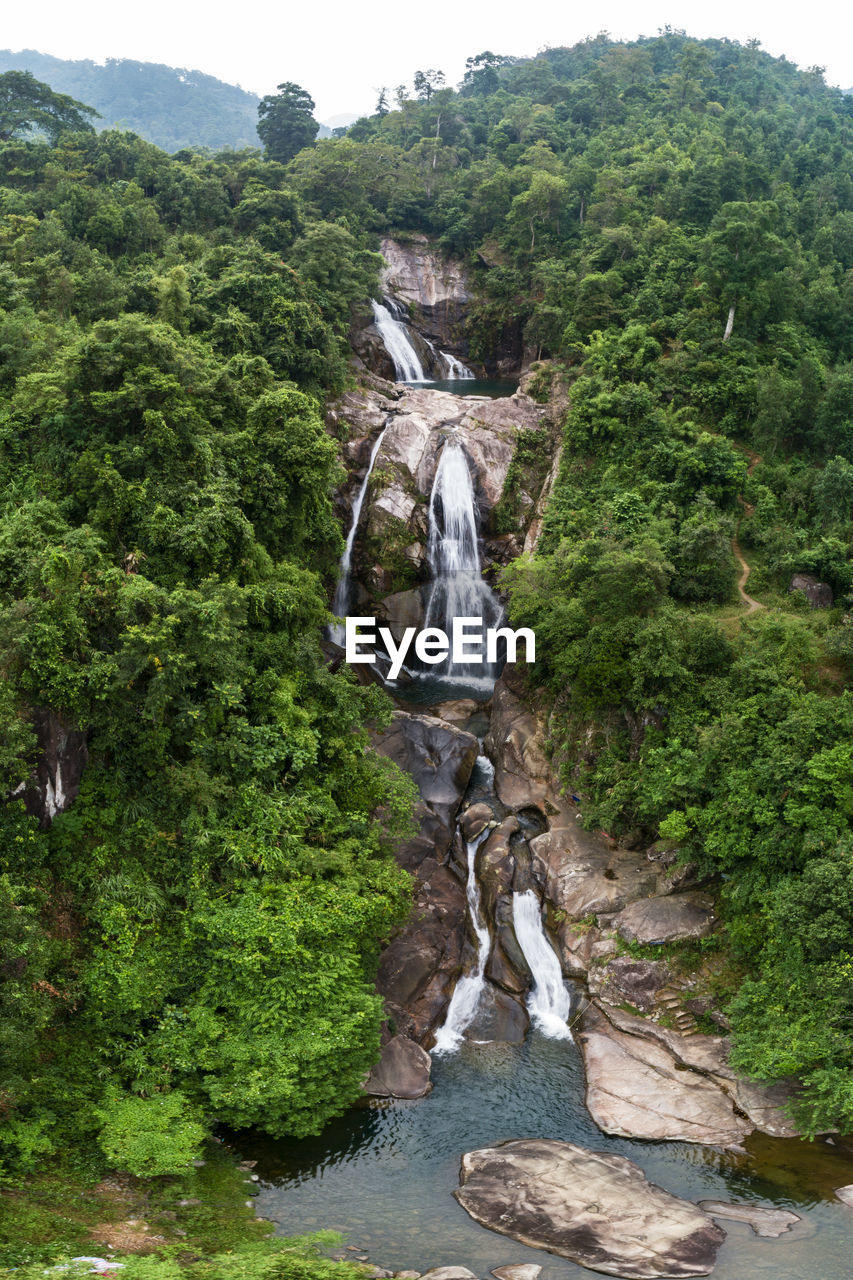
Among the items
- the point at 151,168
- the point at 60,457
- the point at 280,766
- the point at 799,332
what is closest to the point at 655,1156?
the point at 280,766

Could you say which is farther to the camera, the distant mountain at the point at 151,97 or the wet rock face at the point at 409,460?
the distant mountain at the point at 151,97

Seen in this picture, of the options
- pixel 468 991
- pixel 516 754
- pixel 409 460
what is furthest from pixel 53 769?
pixel 409 460

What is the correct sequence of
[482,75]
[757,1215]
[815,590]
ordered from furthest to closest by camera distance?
[482,75]
[815,590]
[757,1215]

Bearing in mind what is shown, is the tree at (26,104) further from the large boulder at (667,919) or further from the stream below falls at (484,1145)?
the stream below falls at (484,1145)

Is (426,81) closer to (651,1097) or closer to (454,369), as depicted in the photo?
(454,369)

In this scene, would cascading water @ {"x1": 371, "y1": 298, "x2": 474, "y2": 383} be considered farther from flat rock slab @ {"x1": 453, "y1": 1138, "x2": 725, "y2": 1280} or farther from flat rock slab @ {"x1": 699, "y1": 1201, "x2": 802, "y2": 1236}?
flat rock slab @ {"x1": 699, "y1": 1201, "x2": 802, "y2": 1236}

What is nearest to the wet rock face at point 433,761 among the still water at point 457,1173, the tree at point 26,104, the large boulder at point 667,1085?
the still water at point 457,1173

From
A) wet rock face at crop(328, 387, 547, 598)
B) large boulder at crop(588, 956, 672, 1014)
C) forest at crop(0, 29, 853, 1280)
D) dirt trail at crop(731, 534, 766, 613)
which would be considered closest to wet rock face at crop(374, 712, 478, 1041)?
forest at crop(0, 29, 853, 1280)
